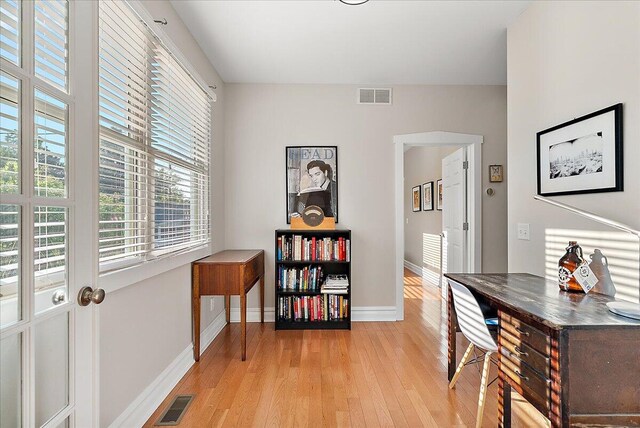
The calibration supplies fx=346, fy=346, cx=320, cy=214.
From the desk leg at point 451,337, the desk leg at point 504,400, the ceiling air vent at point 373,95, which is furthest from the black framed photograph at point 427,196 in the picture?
the desk leg at point 504,400

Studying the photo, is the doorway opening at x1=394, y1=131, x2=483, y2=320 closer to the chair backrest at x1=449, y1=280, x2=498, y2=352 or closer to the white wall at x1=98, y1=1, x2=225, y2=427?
the chair backrest at x1=449, y1=280, x2=498, y2=352

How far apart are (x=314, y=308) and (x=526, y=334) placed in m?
2.34

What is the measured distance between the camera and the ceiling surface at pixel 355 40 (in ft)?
8.05

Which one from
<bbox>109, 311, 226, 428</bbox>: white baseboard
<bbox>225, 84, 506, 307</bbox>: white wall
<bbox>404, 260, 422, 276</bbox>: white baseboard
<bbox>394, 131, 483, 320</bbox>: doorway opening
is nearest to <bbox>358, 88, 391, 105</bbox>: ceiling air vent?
<bbox>225, 84, 506, 307</bbox>: white wall

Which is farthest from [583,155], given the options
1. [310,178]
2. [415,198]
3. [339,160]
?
[415,198]

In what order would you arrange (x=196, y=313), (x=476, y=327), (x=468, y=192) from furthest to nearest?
(x=468, y=192) → (x=196, y=313) → (x=476, y=327)

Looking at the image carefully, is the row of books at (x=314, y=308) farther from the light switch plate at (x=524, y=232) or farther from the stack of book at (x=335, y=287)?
the light switch plate at (x=524, y=232)

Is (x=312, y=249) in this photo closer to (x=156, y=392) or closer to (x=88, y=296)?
(x=156, y=392)

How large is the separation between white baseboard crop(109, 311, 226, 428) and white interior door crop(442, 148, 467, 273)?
294 centimetres

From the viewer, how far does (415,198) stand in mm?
7012

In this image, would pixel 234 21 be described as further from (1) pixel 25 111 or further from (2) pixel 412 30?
(1) pixel 25 111

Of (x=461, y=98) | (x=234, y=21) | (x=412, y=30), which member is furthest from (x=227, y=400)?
(x=461, y=98)

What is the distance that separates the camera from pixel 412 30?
274 centimetres

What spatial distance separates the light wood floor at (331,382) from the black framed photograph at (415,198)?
11.8ft
